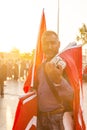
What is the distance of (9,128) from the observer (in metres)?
8.29

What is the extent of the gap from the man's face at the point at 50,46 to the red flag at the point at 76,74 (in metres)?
0.09

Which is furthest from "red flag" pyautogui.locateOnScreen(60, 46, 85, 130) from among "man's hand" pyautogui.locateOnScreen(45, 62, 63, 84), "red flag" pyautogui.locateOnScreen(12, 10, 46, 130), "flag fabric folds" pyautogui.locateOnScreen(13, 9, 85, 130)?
"red flag" pyautogui.locateOnScreen(12, 10, 46, 130)

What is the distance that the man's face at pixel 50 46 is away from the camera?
397cm

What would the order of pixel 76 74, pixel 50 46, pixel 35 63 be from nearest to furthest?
1. pixel 76 74
2. pixel 50 46
3. pixel 35 63

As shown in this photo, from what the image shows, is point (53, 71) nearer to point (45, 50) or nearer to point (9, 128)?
point (45, 50)

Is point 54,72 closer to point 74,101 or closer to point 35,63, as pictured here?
point 74,101

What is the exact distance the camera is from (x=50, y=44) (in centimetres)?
401

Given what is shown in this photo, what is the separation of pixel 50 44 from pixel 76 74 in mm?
360

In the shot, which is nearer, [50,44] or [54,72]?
[54,72]

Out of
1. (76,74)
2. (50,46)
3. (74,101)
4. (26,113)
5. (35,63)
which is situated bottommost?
(26,113)

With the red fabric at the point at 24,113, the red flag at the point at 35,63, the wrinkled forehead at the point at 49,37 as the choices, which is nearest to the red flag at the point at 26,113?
the red fabric at the point at 24,113

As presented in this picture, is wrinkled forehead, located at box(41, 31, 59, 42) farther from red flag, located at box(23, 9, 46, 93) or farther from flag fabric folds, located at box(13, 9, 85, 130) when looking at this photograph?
red flag, located at box(23, 9, 46, 93)

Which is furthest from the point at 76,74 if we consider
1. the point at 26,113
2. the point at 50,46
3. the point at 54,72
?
the point at 26,113

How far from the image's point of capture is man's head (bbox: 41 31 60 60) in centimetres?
397
